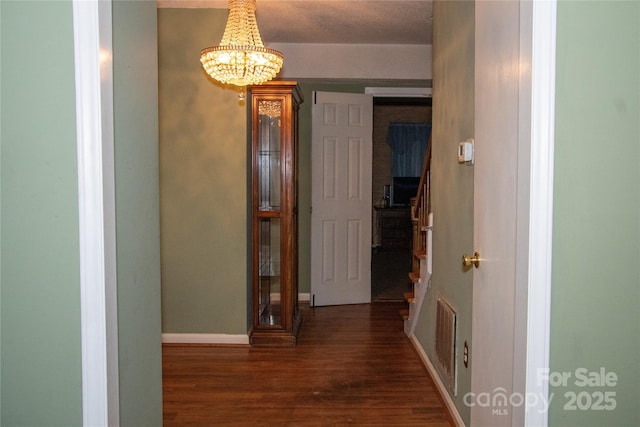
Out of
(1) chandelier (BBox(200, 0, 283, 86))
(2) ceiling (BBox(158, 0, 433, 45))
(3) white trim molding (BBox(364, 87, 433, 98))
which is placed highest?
(2) ceiling (BBox(158, 0, 433, 45))

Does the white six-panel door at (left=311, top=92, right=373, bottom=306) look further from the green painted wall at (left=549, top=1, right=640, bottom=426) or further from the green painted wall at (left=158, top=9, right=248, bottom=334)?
the green painted wall at (left=549, top=1, right=640, bottom=426)

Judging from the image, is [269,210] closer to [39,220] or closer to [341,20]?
[341,20]

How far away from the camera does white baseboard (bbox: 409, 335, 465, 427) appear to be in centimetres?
288

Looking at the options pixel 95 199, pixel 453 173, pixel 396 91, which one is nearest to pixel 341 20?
pixel 396 91

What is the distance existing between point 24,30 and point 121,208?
503mm

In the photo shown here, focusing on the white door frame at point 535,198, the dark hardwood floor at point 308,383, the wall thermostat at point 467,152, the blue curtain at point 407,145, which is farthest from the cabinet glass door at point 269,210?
the blue curtain at point 407,145

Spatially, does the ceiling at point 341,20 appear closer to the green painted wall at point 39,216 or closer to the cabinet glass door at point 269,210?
the cabinet glass door at point 269,210

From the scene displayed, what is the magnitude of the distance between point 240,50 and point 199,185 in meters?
1.53

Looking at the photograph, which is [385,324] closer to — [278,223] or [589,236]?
[278,223]

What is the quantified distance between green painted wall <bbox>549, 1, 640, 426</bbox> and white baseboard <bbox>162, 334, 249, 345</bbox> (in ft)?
10.7

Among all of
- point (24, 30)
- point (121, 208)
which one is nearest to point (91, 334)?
point (121, 208)

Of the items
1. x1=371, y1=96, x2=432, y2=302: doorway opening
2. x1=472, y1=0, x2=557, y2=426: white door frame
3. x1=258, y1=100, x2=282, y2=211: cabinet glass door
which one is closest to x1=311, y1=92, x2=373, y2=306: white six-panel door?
x1=258, y1=100, x2=282, y2=211: cabinet glass door

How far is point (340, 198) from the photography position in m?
5.86

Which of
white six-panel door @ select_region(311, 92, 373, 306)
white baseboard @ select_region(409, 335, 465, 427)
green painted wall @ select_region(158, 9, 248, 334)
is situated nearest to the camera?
white baseboard @ select_region(409, 335, 465, 427)
